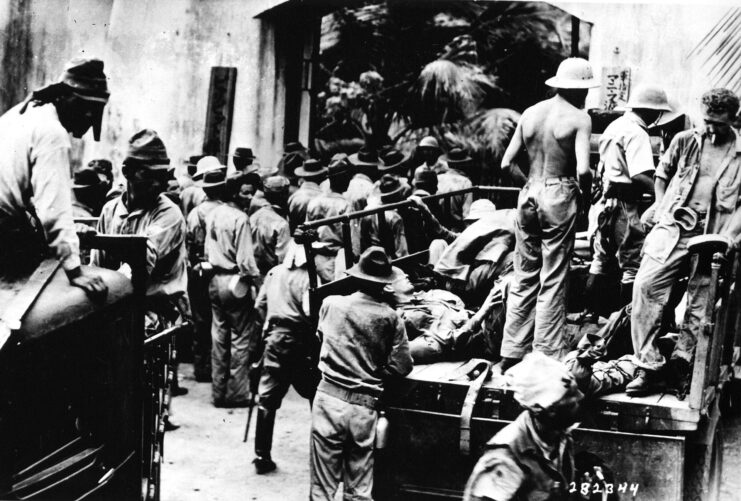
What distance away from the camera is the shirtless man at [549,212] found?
673cm

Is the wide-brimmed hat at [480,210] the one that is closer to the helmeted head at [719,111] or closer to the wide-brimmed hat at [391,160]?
the helmeted head at [719,111]

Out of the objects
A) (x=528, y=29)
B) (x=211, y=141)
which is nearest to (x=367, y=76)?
(x=528, y=29)

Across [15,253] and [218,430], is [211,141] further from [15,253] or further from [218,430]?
[15,253]

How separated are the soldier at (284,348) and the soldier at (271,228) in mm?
1962

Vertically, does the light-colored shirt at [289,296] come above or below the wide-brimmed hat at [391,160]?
below

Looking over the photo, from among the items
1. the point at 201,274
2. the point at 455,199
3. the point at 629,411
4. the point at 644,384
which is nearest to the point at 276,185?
the point at 201,274

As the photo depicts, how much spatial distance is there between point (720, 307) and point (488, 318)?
177cm

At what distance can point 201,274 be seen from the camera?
10.2 m

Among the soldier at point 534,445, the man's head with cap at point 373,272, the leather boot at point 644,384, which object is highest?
the man's head with cap at point 373,272

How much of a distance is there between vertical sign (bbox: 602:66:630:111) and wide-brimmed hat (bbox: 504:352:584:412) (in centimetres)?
737

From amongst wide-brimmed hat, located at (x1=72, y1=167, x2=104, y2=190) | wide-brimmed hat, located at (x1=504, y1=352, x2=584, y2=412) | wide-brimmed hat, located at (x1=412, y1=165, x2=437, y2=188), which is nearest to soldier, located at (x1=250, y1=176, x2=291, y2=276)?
wide-brimmed hat, located at (x1=412, y1=165, x2=437, y2=188)

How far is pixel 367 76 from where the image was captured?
17.9 meters

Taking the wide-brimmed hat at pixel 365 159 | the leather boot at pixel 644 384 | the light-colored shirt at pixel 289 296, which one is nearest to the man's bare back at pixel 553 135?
the leather boot at pixel 644 384

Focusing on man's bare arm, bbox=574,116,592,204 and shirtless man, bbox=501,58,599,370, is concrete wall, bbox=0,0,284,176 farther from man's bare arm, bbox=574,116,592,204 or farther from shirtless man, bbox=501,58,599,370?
man's bare arm, bbox=574,116,592,204
